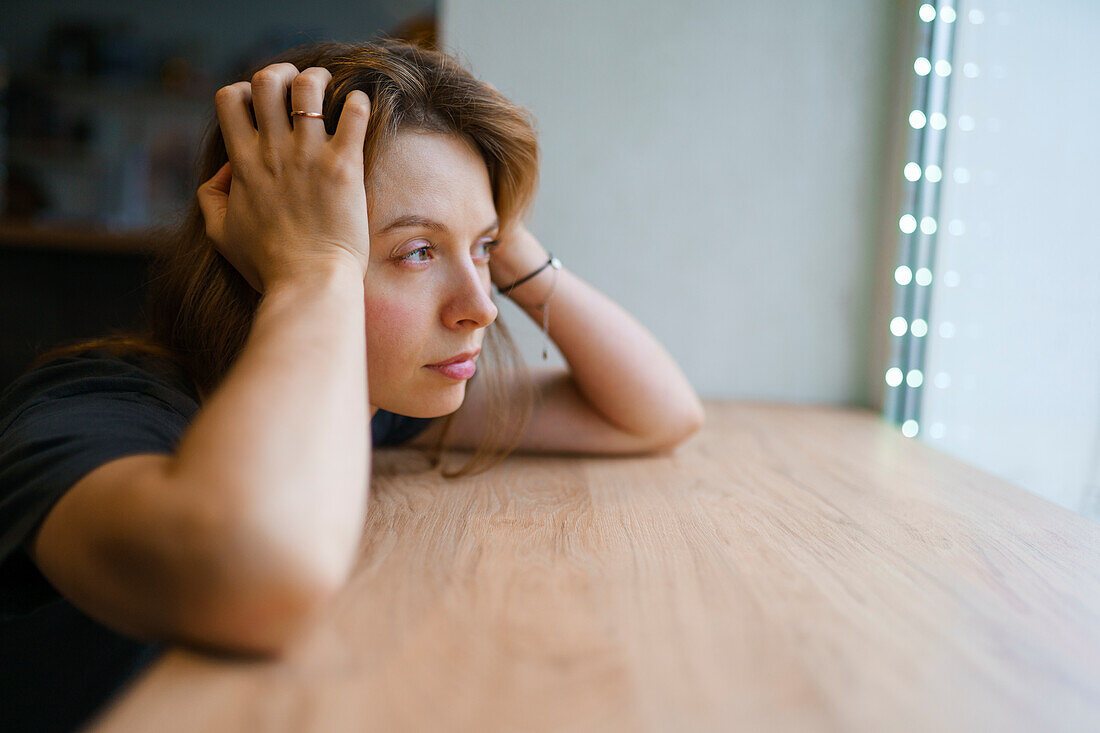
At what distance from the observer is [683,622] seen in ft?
1.62

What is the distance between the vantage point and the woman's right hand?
631 mm

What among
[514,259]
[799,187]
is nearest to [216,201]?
[514,259]

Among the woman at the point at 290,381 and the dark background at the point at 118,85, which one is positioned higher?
the dark background at the point at 118,85

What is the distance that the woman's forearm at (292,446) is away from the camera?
43 centimetres

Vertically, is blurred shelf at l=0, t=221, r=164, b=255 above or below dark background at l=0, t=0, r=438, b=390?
below

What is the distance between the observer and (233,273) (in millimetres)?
776

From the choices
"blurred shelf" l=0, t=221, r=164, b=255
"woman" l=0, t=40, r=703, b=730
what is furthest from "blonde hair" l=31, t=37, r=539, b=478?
"blurred shelf" l=0, t=221, r=164, b=255

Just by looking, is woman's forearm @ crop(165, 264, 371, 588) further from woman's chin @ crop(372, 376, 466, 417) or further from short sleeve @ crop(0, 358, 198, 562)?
woman's chin @ crop(372, 376, 466, 417)

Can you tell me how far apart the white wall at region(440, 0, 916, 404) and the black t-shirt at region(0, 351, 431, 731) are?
86cm

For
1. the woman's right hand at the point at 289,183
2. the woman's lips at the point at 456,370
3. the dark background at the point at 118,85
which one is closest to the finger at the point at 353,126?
the woman's right hand at the point at 289,183

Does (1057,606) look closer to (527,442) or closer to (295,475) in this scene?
(295,475)

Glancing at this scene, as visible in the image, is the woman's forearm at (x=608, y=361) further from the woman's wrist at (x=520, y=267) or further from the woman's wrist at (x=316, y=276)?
the woman's wrist at (x=316, y=276)

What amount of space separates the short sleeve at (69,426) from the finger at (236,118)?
0.21m

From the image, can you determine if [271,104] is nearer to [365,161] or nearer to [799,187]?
[365,161]
